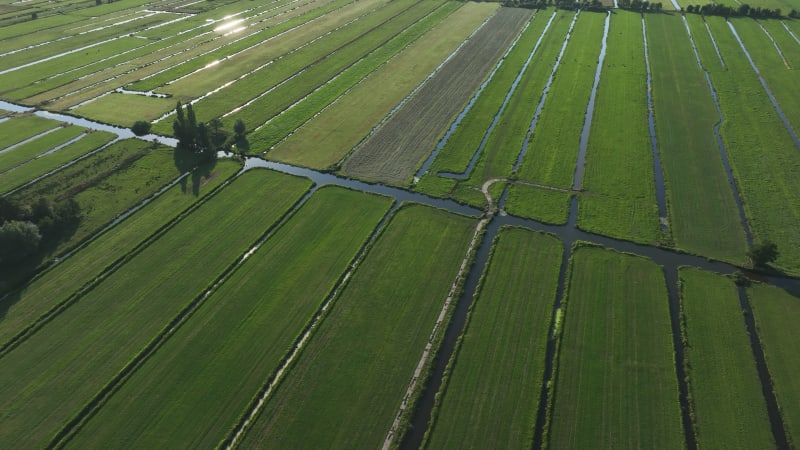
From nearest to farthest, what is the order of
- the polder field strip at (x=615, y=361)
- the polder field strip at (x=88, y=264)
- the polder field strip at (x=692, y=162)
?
the polder field strip at (x=615, y=361)
the polder field strip at (x=88, y=264)
the polder field strip at (x=692, y=162)

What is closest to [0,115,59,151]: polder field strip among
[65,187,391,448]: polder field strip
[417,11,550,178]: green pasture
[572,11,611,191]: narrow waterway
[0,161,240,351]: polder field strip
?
[0,161,240,351]: polder field strip

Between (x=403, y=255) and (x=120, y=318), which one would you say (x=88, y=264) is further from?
(x=403, y=255)

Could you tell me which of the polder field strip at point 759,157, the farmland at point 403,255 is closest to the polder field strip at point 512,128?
the farmland at point 403,255

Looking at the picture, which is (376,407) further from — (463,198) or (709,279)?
(709,279)

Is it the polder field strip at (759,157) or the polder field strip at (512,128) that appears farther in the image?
the polder field strip at (512,128)

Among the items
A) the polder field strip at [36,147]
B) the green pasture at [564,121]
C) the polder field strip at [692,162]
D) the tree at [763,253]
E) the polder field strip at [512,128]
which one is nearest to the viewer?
the tree at [763,253]

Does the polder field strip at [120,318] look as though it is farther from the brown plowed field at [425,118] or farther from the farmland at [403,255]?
the brown plowed field at [425,118]

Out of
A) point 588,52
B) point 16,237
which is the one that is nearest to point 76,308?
point 16,237
